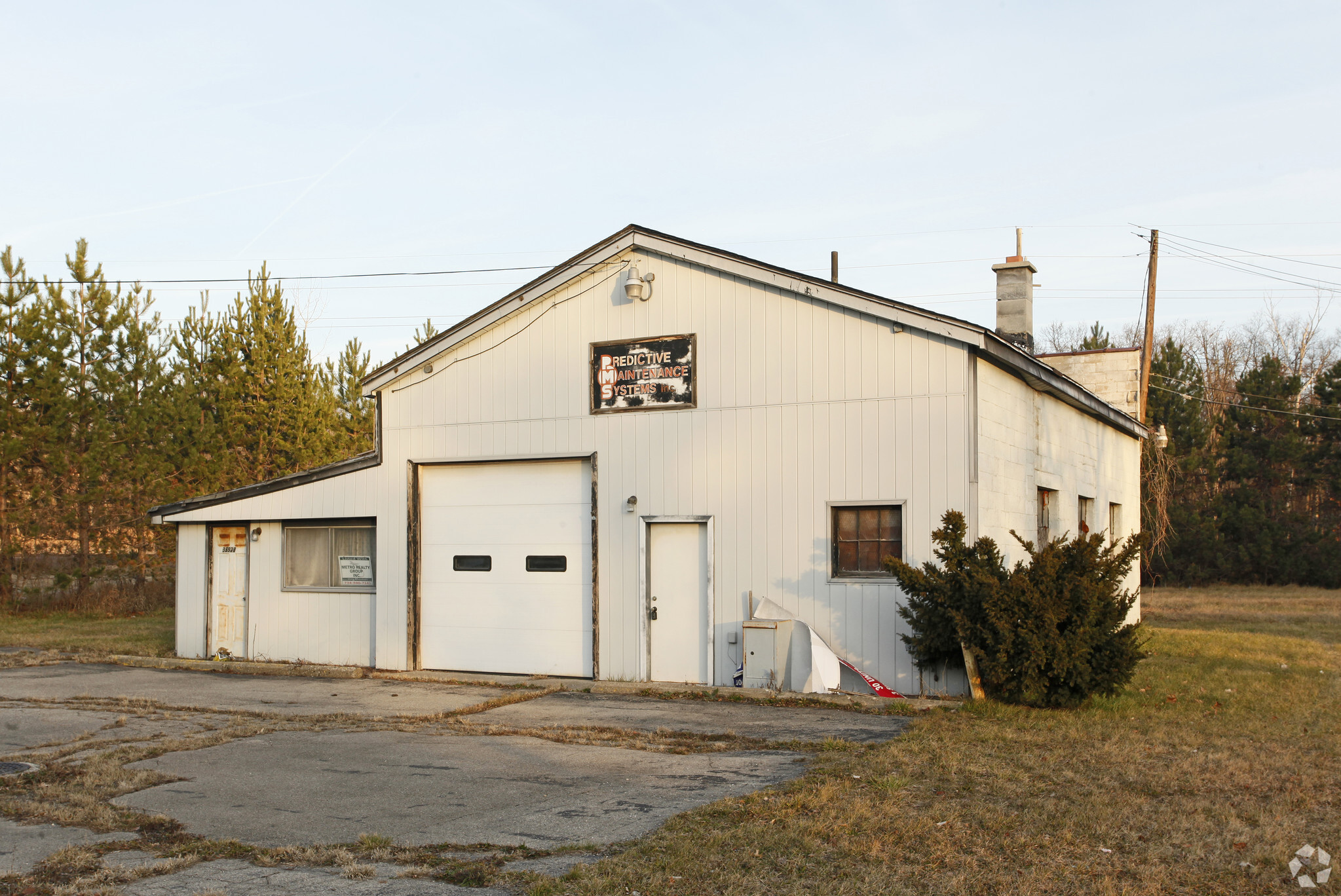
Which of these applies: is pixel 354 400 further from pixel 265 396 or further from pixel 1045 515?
pixel 1045 515

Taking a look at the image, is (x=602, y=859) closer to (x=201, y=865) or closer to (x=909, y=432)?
(x=201, y=865)

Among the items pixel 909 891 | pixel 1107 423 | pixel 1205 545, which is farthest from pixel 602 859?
pixel 1205 545

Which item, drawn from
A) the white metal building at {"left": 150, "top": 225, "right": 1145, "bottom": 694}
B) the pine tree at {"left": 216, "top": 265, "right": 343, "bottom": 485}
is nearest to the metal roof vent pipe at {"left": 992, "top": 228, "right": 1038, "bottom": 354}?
the white metal building at {"left": 150, "top": 225, "right": 1145, "bottom": 694}

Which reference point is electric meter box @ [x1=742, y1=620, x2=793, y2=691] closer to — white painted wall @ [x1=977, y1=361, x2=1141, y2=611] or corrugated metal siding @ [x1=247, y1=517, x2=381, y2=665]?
white painted wall @ [x1=977, y1=361, x2=1141, y2=611]

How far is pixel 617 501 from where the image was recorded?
14.1 metres

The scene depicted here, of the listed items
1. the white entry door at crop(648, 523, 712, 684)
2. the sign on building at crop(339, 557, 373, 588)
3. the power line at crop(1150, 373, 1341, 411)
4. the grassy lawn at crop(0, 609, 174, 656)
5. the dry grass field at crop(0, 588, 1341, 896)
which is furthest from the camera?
the power line at crop(1150, 373, 1341, 411)

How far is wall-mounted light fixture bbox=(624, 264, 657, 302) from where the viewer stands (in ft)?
46.1

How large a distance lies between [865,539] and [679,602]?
2.55 meters

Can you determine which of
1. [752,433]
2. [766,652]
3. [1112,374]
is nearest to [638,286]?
[752,433]

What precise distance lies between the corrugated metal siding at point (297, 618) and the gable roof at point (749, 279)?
10.1 ft

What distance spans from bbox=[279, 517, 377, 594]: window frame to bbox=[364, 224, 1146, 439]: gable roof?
6.59ft

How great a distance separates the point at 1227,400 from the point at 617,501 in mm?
38929

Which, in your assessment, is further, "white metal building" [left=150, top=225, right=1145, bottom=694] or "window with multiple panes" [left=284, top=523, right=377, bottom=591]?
"window with multiple panes" [left=284, top=523, right=377, bottom=591]

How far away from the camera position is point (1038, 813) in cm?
688
